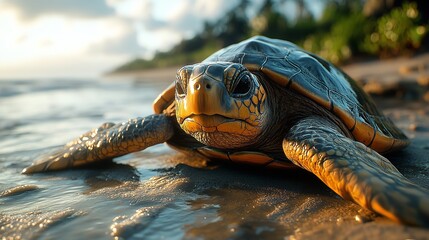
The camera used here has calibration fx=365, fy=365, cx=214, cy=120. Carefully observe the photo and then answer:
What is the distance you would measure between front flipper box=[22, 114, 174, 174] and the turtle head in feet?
2.05

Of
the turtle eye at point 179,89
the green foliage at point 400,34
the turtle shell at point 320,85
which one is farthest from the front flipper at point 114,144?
the green foliage at point 400,34

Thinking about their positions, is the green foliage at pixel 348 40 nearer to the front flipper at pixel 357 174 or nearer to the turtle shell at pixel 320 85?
the turtle shell at pixel 320 85

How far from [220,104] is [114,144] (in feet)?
3.91

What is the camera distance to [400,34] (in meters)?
11.5

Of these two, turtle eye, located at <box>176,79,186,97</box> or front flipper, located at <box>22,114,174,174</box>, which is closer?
turtle eye, located at <box>176,79,186,97</box>

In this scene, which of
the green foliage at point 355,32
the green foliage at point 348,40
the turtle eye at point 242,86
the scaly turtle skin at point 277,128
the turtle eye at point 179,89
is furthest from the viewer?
the green foliage at point 348,40

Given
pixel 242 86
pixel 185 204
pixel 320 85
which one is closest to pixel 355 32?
pixel 320 85

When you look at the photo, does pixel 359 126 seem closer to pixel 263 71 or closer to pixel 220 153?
pixel 263 71

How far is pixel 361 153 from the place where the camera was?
2043 mm

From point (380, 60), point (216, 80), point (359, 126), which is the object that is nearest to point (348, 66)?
point (380, 60)

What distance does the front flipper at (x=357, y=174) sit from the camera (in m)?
1.57

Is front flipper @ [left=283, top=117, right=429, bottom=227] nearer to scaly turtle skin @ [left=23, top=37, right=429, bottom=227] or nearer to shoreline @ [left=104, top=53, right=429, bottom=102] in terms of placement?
scaly turtle skin @ [left=23, top=37, right=429, bottom=227]

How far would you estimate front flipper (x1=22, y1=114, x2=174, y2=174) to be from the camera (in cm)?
290

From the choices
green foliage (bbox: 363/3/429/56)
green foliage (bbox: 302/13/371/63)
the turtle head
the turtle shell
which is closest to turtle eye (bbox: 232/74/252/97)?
the turtle head
